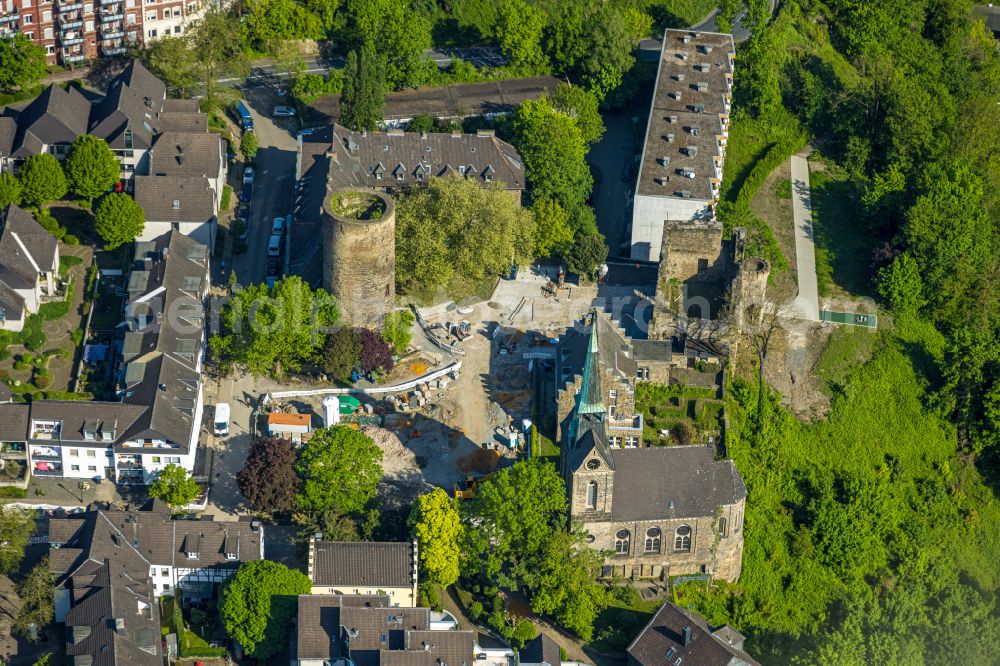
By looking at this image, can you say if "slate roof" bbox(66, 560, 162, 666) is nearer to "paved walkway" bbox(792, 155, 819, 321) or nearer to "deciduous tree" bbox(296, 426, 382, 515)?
"deciduous tree" bbox(296, 426, 382, 515)

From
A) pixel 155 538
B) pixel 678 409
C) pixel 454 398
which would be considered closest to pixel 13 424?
pixel 155 538

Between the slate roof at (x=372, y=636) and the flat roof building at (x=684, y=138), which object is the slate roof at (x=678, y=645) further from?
the flat roof building at (x=684, y=138)

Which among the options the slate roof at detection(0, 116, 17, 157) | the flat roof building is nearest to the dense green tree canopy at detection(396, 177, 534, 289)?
the flat roof building

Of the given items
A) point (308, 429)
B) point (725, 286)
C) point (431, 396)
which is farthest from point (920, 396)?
point (308, 429)

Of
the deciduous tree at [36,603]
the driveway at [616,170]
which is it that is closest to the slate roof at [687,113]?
the driveway at [616,170]

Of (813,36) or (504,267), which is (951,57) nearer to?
(813,36)

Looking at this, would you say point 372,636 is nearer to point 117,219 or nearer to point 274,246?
point 274,246
